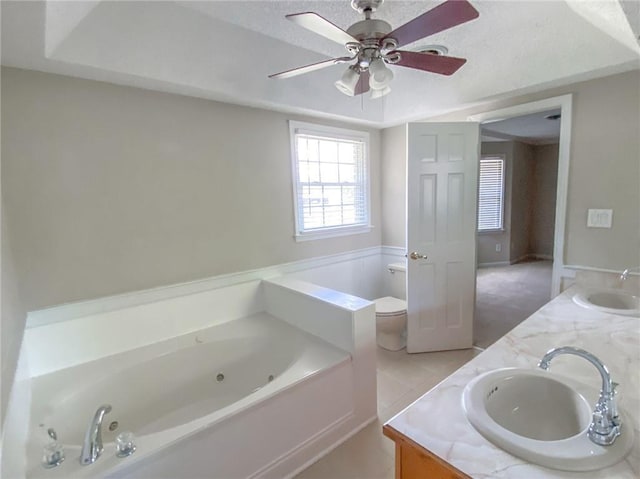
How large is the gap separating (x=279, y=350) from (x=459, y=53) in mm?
2523

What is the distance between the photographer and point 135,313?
81.9 inches

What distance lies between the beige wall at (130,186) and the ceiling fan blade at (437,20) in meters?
1.53

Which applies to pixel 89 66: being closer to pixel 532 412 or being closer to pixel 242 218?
pixel 242 218

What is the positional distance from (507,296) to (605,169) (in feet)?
8.11

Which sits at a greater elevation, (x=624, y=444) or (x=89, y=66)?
(x=89, y=66)

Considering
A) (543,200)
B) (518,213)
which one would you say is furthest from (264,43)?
(543,200)

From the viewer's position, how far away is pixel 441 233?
8.95ft

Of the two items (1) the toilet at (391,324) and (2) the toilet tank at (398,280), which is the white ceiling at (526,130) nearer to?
(2) the toilet tank at (398,280)

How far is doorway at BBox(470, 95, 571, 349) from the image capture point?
4426 mm

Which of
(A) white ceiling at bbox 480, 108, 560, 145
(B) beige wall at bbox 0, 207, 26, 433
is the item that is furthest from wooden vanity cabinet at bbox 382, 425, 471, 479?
(A) white ceiling at bbox 480, 108, 560, 145

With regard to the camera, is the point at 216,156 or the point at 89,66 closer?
the point at 89,66

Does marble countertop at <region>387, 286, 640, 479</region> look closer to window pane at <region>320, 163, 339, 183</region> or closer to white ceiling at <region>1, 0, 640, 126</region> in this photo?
white ceiling at <region>1, 0, 640, 126</region>

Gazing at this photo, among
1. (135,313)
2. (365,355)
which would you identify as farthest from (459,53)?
(135,313)

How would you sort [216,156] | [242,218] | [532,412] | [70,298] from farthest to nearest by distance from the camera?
[242,218] < [216,156] < [70,298] < [532,412]
